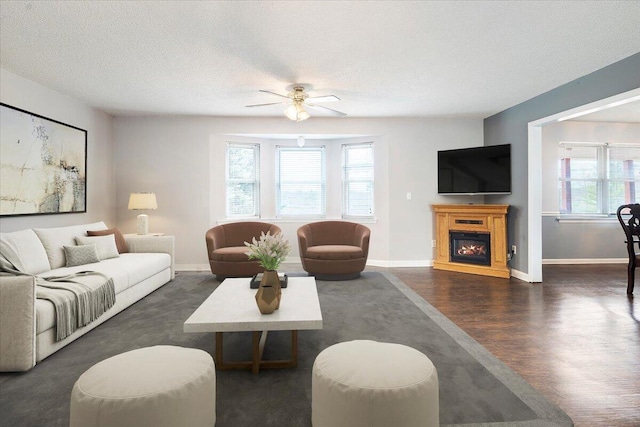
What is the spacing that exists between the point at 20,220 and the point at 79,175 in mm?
1092

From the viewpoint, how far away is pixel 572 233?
6.13 m

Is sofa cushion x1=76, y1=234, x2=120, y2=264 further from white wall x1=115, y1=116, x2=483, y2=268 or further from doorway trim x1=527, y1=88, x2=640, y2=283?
doorway trim x1=527, y1=88, x2=640, y2=283

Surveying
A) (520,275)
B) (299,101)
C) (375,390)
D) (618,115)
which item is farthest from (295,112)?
(618,115)

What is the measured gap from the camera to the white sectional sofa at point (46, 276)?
7.28ft

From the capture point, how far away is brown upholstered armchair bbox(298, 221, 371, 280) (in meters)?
4.77

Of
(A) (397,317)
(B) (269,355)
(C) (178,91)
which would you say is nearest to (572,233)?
(A) (397,317)

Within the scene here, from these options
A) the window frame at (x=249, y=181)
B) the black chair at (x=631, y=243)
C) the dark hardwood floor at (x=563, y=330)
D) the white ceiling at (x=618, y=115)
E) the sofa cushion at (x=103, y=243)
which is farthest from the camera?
the window frame at (x=249, y=181)

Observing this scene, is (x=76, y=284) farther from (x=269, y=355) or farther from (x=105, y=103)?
(x=105, y=103)

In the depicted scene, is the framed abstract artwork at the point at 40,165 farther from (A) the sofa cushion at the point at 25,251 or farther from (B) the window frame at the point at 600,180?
(B) the window frame at the point at 600,180

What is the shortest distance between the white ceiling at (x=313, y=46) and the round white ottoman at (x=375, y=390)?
2.37m

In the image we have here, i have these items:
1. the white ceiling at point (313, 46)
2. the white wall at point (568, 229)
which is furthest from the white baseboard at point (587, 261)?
the white ceiling at point (313, 46)


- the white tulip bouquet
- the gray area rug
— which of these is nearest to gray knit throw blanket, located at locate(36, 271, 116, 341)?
the gray area rug

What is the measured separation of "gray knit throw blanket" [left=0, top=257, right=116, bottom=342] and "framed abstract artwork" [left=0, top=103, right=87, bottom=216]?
1.35 m

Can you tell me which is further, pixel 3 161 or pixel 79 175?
pixel 79 175
